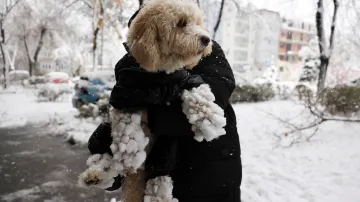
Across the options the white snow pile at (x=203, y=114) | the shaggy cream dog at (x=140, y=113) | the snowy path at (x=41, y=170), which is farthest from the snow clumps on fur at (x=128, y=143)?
the snowy path at (x=41, y=170)

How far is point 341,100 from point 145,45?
25.4ft

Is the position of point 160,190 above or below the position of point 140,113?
below

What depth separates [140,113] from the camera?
5.24 ft

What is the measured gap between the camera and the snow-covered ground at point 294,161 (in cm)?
476

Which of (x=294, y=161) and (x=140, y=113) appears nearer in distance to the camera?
(x=140, y=113)

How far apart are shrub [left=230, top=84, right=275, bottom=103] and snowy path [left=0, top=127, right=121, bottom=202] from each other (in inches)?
287

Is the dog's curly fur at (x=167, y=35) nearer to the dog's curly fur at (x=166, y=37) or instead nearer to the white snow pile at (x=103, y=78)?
the dog's curly fur at (x=166, y=37)

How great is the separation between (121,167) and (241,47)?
167 feet

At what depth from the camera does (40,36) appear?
2664cm

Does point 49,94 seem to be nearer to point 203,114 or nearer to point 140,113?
point 140,113

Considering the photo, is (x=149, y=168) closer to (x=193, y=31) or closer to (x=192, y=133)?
(x=192, y=133)

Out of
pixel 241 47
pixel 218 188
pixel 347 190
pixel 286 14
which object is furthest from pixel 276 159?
pixel 241 47

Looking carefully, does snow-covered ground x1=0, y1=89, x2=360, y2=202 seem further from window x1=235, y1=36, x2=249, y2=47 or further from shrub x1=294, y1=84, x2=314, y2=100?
window x1=235, y1=36, x2=249, y2=47

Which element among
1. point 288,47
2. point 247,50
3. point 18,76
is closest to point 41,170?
point 18,76
